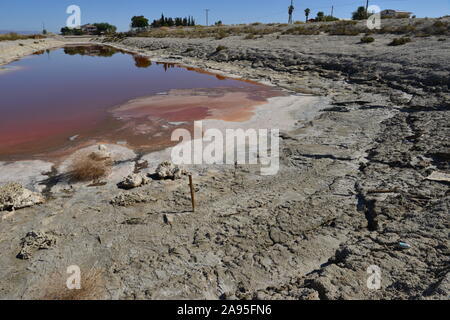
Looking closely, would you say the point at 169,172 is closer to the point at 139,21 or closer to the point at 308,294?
the point at 308,294

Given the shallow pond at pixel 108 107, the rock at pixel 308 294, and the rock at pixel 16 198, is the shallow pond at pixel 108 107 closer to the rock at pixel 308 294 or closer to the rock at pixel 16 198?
the rock at pixel 16 198

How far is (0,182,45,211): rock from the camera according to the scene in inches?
247

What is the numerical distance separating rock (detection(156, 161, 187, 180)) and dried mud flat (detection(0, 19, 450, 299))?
0.84 ft

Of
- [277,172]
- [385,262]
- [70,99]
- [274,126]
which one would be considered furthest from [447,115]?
[70,99]

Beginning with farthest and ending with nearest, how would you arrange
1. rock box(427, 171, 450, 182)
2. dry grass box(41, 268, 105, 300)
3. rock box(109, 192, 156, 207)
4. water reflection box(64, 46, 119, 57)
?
water reflection box(64, 46, 119, 57) → rock box(427, 171, 450, 182) → rock box(109, 192, 156, 207) → dry grass box(41, 268, 105, 300)

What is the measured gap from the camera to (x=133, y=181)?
7.23m

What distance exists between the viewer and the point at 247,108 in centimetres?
1441

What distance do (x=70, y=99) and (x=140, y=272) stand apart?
48.5 ft

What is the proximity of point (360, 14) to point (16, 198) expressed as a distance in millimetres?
56550

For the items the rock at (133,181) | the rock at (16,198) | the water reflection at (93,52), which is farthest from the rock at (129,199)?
the water reflection at (93,52)

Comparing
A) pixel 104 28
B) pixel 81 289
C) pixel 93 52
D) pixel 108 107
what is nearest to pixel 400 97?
pixel 108 107

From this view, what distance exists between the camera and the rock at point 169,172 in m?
7.56

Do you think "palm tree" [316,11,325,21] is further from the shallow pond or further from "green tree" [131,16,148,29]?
"green tree" [131,16,148,29]

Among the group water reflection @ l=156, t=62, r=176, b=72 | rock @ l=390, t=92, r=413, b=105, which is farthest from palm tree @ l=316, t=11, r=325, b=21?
rock @ l=390, t=92, r=413, b=105
